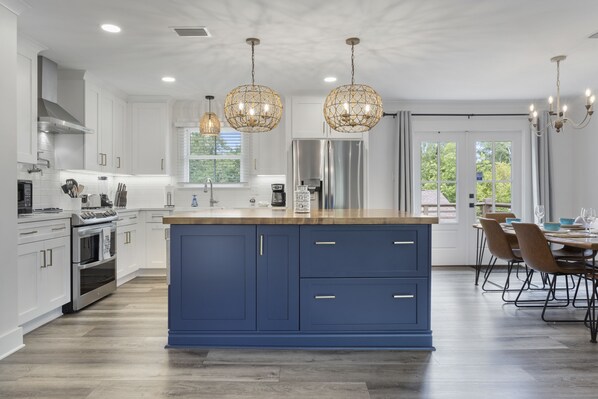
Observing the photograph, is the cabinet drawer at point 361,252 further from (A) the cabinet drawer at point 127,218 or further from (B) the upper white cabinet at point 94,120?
(B) the upper white cabinet at point 94,120

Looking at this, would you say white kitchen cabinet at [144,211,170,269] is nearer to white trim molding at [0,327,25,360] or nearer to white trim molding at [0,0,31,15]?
white trim molding at [0,327,25,360]

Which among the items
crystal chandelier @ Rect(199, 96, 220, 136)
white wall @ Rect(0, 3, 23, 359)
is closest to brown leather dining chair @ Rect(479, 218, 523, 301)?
crystal chandelier @ Rect(199, 96, 220, 136)

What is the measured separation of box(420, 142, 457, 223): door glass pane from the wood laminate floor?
9.94 feet

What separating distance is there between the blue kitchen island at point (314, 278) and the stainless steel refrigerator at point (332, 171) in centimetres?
281

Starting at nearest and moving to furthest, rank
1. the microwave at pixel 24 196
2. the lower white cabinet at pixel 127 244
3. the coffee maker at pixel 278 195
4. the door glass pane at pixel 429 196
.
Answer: the microwave at pixel 24 196
the lower white cabinet at pixel 127 244
the coffee maker at pixel 278 195
the door glass pane at pixel 429 196

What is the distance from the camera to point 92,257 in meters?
4.24

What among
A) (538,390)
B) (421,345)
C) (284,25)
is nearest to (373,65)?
(284,25)

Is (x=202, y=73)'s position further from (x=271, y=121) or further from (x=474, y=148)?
(x=474, y=148)

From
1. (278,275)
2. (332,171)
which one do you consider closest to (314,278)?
(278,275)

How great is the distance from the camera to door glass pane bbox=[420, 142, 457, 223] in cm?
650

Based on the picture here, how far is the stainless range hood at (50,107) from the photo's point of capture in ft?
13.3

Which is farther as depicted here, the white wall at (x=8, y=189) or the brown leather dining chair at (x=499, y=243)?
the brown leather dining chair at (x=499, y=243)

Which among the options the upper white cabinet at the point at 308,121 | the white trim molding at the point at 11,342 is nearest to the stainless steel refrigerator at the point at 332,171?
the upper white cabinet at the point at 308,121

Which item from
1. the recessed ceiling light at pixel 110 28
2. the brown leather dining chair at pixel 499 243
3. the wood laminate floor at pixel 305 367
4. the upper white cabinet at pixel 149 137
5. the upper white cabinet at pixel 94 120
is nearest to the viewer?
the wood laminate floor at pixel 305 367
